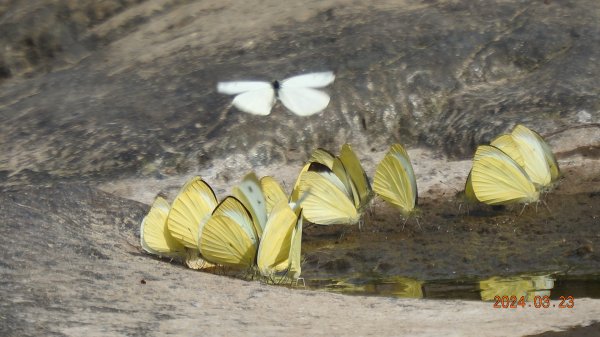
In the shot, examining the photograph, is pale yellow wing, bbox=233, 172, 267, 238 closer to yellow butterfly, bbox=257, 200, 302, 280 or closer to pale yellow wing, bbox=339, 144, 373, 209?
yellow butterfly, bbox=257, 200, 302, 280

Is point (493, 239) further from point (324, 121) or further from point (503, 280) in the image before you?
point (324, 121)

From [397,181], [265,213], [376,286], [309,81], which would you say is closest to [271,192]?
[265,213]

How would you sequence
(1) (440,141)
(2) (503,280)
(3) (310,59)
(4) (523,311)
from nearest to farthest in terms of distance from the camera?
(4) (523,311) → (2) (503,280) → (1) (440,141) → (3) (310,59)

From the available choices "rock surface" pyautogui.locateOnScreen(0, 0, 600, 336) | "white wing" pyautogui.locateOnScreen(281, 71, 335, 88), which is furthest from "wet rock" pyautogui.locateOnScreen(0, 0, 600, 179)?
"white wing" pyautogui.locateOnScreen(281, 71, 335, 88)

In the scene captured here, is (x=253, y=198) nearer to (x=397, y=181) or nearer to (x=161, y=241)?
(x=161, y=241)

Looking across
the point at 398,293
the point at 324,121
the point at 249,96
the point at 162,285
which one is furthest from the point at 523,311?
the point at 324,121

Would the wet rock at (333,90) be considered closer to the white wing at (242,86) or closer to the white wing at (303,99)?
the white wing at (242,86)

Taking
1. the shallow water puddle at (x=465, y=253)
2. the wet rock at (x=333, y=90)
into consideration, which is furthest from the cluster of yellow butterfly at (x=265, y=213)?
the wet rock at (x=333, y=90)
